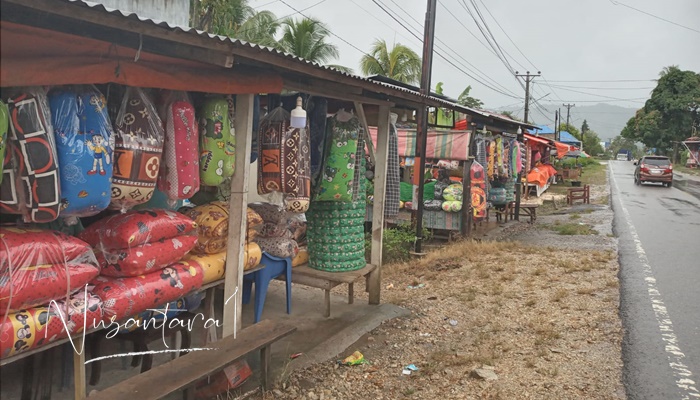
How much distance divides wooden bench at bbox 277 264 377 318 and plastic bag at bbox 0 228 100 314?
10.6 feet

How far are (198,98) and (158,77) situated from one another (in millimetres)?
792

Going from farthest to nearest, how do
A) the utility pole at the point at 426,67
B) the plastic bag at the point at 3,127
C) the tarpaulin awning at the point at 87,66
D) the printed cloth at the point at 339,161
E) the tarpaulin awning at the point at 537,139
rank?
the tarpaulin awning at the point at 537,139
the utility pole at the point at 426,67
the printed cloth at the point at 339,161
the plastic bag at the point at 3,127
the tarpaulin awning at the point at 87,66

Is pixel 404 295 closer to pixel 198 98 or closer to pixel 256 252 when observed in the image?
pixel 256 252

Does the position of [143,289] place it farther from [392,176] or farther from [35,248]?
[392,176]

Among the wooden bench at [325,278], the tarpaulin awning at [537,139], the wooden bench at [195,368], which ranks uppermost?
the tarpaulin awning at [537,139]

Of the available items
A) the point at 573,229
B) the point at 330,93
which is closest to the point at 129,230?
the point at 330,93

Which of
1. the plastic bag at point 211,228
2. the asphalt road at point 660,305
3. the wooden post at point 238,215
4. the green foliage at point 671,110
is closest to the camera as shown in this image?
the wooden post at point 238,215

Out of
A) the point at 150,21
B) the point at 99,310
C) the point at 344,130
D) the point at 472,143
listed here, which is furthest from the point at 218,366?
the point at 472,143

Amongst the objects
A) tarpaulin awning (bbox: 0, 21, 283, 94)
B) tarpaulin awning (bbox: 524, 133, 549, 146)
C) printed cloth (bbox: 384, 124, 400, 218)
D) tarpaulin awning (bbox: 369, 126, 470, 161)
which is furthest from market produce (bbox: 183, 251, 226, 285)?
tarpaulin awning (bbox: 524, 133, 549, 146)

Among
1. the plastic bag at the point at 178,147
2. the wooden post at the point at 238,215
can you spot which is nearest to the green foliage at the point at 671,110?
the wooden post at the point at 238,215

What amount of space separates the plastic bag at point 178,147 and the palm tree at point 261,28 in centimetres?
1701

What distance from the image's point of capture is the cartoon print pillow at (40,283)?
Result: 2.59 meters

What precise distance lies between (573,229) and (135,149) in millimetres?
12179

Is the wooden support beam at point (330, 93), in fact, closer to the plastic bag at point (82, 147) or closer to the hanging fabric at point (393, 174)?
the hanging fabric at point (393, 174)
